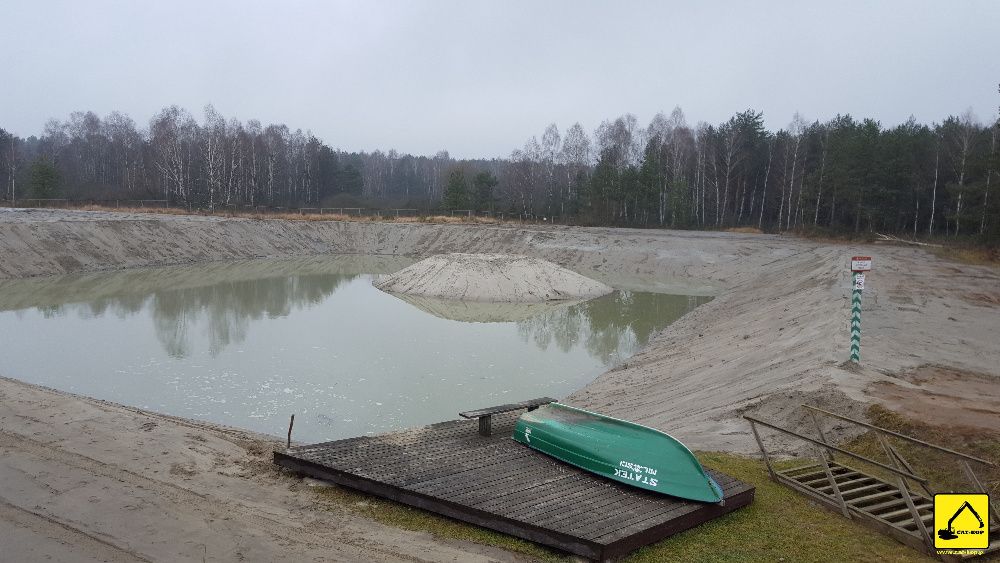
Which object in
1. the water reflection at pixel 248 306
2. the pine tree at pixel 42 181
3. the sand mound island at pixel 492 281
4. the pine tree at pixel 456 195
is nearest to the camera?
the water reflection at pixel 248 306

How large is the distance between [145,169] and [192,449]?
287ft

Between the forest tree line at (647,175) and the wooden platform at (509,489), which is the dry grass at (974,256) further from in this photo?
the wooden platform at (509,489)

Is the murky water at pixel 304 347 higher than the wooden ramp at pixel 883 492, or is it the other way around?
the wooden ramp at pixel 883 492

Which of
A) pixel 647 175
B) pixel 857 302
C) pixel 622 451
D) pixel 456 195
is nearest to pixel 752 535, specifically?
pixel 622 451

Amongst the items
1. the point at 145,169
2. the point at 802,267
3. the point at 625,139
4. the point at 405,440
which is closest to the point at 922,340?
the point at 405,440

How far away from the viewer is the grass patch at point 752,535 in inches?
267

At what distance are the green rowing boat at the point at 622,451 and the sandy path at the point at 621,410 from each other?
2.29m

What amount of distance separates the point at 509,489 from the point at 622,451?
5.03 ft

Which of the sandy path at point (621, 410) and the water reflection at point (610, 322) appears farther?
the water reflection at point (610, 322)

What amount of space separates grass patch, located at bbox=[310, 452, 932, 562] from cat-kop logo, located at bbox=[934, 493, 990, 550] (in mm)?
362

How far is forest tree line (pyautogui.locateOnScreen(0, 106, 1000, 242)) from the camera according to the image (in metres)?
49.6

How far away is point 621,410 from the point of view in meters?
14.6

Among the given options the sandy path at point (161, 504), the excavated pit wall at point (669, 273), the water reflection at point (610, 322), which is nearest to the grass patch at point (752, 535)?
the sandy path at point (161, 504)

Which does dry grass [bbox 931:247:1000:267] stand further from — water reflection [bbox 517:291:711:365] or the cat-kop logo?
the cat-kop logo
